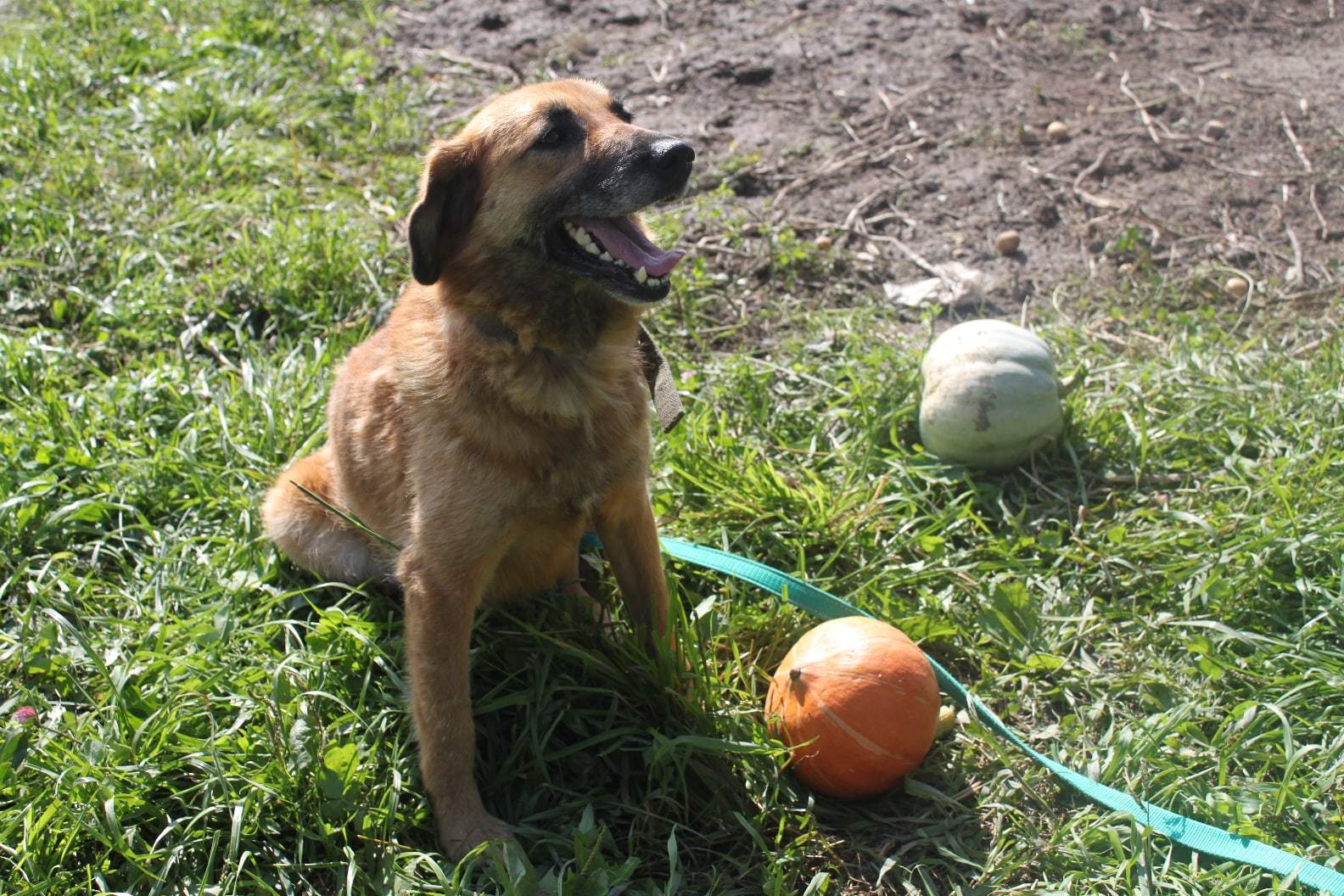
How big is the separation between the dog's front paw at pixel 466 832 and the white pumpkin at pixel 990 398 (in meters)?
2.14

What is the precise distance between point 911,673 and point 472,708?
3.98 ft

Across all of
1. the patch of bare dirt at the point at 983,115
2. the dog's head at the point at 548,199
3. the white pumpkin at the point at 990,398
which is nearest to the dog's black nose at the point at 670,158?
the dog's head at the point at 548,199

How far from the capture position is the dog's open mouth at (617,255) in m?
2.93

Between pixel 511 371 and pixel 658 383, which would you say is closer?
pixel 511 371

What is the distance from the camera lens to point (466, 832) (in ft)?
9.48

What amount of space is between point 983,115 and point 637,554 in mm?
3857

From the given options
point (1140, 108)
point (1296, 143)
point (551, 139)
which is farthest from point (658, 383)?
point (1296, 143)

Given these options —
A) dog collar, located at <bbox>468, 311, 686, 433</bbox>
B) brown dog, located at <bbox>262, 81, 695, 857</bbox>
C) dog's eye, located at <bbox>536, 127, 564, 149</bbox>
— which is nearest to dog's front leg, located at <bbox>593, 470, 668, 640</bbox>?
brown dog, located at <bbox>262, 81, 695, 857</bbox>

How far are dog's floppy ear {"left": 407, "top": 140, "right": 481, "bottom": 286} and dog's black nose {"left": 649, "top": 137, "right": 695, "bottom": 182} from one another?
1.64ft

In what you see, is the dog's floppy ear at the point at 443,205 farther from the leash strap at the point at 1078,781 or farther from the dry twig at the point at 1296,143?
the dry twig at the point at 1296,143

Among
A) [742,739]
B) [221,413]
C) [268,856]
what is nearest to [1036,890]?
[742,739]

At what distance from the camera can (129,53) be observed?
7.07m

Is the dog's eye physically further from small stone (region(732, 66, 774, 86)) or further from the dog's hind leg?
small stone (region(732, 66, 774, 86))

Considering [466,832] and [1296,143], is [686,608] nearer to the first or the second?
[466,832]
